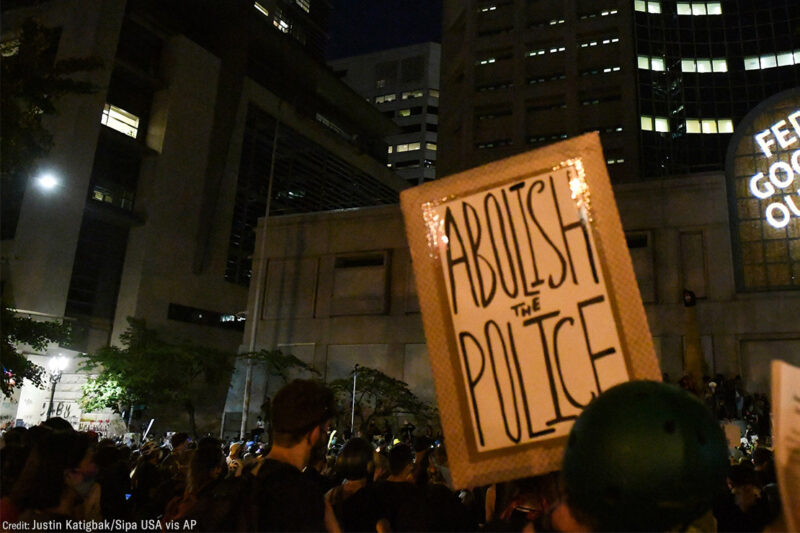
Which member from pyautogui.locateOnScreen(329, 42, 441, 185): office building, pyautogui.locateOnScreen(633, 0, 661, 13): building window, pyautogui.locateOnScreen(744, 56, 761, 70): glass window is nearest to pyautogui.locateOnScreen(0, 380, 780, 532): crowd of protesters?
pyautogui.locateOnScreen(744, 56, 761, 70): glass window

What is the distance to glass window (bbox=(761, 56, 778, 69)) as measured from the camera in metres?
48.3

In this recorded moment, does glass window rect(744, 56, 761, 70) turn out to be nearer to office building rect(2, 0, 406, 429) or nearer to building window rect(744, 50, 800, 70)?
building window rect(744, 50, 800, 70)

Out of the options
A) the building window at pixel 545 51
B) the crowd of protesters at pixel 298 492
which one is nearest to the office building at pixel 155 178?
the building window at pixel 545 51

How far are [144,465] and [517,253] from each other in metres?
5.23

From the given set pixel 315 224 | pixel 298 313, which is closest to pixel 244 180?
pixel 315 224

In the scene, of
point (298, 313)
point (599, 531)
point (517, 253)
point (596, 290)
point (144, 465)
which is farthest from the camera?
point (298, 313)

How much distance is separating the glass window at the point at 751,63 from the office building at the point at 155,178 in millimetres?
37037

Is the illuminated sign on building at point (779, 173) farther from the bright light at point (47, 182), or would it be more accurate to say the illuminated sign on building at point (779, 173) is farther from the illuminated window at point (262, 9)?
the illuminated window at point (262, 9)

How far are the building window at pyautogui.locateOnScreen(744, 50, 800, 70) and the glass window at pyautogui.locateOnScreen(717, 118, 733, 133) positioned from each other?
459cm

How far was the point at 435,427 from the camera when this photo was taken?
27547mm

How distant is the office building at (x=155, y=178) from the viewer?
34.4 metres

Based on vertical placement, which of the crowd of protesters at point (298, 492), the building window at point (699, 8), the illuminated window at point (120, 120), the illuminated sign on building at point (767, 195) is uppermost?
the building window at point (699, 8)

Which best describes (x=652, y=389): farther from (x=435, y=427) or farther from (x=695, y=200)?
(x=695, y=200)

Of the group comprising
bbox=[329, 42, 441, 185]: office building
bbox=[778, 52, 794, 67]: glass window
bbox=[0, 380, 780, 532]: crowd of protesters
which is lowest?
bbox=[0, 380, 780, 532]: crowd of protesters
